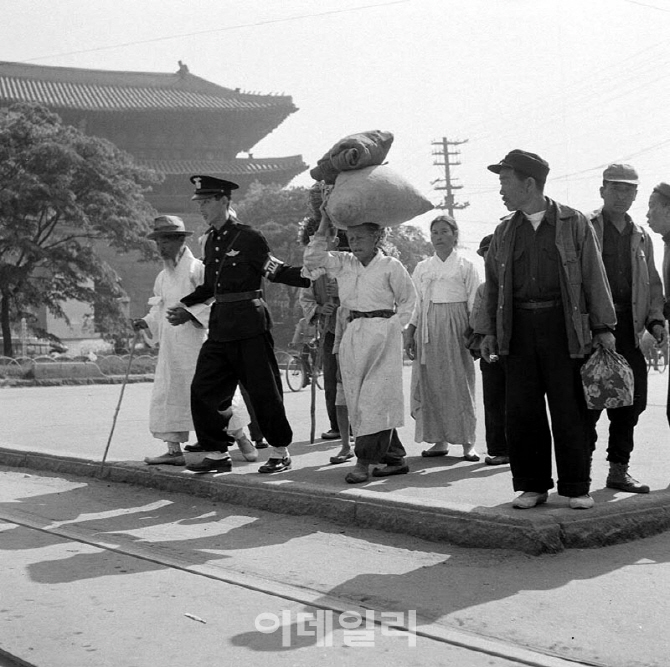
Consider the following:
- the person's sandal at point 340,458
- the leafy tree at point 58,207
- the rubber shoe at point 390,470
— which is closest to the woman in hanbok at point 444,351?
the person's sandal at point 340,458

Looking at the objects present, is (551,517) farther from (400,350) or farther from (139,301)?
(139,301)

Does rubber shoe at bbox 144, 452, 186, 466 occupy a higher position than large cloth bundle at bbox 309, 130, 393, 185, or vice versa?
large cloth bundle at bbox 309, 130, 393, 185

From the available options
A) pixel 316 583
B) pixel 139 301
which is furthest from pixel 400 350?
pixel 139 301

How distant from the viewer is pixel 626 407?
622cm

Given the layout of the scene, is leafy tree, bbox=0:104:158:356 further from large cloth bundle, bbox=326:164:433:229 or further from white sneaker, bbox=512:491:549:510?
white sneaker, bbox=512:491:549:510

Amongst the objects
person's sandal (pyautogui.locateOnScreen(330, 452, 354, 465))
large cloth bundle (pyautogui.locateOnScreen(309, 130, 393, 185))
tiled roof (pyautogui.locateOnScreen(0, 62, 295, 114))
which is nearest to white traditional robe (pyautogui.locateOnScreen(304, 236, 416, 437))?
large cloth bundle (pyautogui.locateOnScreen(309, 130, 393, 185))

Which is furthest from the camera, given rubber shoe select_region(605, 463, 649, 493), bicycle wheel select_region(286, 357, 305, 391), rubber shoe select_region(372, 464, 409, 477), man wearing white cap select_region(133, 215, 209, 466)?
bicycle wheel select_region(286, 357, 305, 391)

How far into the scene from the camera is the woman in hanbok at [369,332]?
6.66 metres

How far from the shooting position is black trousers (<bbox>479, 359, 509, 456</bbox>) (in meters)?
7.70

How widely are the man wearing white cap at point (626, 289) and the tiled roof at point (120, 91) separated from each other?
37.6 m

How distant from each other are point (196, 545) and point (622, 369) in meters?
2.29

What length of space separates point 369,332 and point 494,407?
1517 mm

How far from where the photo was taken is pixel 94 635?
12.9 ft

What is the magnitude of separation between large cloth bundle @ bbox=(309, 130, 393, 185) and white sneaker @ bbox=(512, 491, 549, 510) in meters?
2.24
